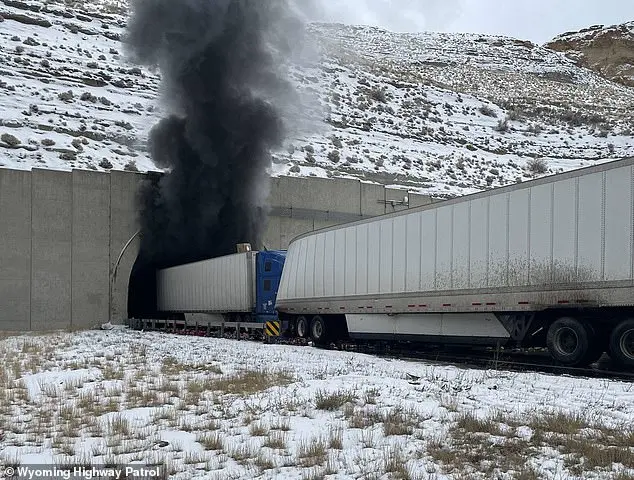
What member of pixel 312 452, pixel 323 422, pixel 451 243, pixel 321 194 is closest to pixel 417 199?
pixel 321 194

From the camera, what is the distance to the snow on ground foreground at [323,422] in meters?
6.54

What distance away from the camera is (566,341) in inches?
526

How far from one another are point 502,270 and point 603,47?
345 feet

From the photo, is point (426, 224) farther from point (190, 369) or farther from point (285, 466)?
point (285, 466)

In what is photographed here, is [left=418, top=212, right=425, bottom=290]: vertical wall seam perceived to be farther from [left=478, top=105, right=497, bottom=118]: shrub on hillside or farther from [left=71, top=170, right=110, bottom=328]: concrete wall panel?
[left=478, top=105, right=497, bottom=118]: shrub on hillside

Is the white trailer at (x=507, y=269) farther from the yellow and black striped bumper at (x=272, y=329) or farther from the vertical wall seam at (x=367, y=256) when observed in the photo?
the yellow and black striped bumper at (x=272, y=329)

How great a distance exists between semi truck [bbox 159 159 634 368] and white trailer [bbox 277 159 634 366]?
0.9 inches

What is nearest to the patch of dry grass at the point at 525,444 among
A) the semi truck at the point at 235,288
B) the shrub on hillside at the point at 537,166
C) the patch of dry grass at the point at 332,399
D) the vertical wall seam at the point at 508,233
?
the patch of dry grass at the point at 332,399

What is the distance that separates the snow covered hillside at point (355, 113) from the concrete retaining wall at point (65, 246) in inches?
180

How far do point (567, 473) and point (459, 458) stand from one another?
36.7 inches

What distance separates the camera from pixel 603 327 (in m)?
13.0

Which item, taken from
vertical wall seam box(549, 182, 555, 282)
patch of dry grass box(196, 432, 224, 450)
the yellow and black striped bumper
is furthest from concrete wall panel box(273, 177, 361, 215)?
patch of dry grass box(196, 432, 224, 450)

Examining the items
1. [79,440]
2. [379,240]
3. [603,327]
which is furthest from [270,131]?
[79,440]

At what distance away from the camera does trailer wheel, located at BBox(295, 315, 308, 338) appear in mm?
22453
